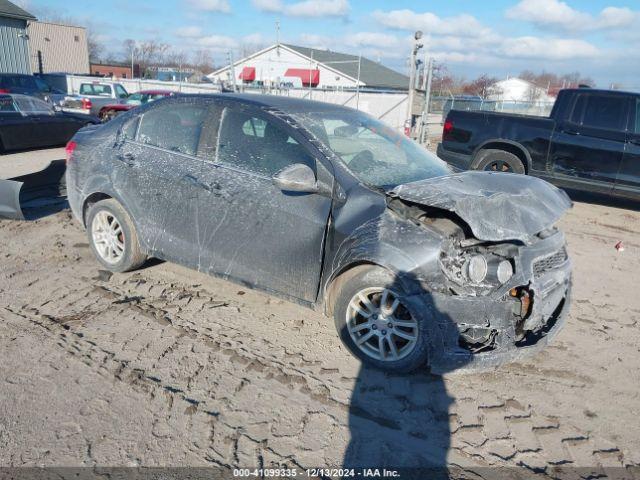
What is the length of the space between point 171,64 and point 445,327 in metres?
73.0

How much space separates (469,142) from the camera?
923 centimetres

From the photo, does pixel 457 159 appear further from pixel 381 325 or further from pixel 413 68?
pixel 381 325

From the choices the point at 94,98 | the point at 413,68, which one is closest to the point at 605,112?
the point at 413,68

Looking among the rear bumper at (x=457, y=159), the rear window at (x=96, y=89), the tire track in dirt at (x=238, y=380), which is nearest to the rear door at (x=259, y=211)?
the tire track in dirt at (x=238, y=380)

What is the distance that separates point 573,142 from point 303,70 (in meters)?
38.7

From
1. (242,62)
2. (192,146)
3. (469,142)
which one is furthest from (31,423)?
(242,62)

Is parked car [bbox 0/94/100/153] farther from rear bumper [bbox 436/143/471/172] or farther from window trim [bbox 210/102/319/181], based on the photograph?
window trim [bbox 210/102/319/181]

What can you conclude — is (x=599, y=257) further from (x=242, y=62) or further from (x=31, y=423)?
(x=242, y=62)

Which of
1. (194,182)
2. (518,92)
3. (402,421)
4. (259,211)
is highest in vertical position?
(518,92)

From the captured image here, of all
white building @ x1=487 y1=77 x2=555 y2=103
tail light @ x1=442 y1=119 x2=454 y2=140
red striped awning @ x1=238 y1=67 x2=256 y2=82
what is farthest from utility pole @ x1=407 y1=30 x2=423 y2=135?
red striped awning @ x1=238 y1=67 x2=256 y2=82

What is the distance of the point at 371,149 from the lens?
4.23m

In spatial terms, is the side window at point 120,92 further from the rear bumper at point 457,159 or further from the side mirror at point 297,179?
the side mirror at point 297,179

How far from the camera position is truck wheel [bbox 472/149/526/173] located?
8.85 m

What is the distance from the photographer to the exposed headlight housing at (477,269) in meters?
3.19
